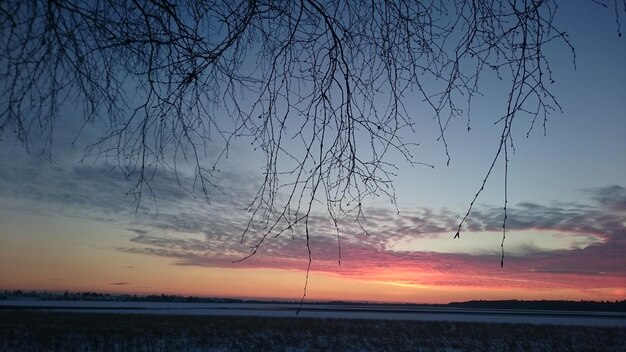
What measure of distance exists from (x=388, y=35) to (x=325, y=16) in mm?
313

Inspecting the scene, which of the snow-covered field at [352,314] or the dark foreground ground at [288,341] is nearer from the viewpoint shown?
the dark foreground ground at [288,341]

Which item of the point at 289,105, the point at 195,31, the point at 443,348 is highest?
the point at 195,31

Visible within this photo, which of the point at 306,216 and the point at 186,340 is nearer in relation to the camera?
the point at 306,216

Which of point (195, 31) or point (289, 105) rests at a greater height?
point (195, 31)

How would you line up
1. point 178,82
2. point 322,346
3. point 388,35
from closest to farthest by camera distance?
point 178,82 < point 388,35 < point 322,346

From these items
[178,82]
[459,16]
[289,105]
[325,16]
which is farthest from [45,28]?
[459,16]

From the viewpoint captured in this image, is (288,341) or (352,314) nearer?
(288,341)

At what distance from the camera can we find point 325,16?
2359 millimetres

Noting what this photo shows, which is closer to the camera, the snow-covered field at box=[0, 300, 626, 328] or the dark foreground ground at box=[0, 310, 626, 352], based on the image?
the dark foreground ground at box=[0, 310, 626, 352]

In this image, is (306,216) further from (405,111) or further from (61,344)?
(61,344)

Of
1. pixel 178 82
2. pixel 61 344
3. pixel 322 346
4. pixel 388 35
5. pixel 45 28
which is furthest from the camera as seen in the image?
pixel 322 346

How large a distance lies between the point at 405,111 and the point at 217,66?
89 centimetres

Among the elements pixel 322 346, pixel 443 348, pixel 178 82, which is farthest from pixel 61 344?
pixel 178 82

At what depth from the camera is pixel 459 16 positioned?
7.18 ft
